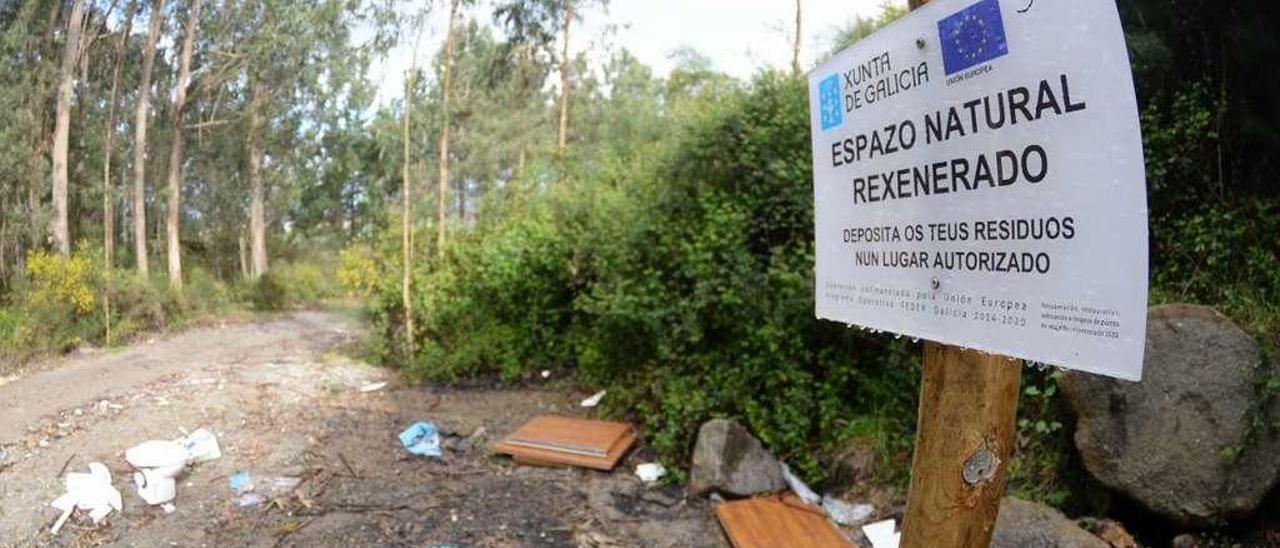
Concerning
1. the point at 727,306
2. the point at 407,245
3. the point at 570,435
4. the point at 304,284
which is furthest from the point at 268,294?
the point at 727,306

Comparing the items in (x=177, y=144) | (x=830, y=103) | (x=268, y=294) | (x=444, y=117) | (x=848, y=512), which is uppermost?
(x=177, y=144)

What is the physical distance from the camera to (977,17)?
116 cm

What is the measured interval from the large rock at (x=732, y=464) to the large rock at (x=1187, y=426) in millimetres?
1670

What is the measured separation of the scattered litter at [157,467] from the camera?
13.1 ft

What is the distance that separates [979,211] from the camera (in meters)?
1.17

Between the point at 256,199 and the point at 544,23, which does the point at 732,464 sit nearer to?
the point at 544,23

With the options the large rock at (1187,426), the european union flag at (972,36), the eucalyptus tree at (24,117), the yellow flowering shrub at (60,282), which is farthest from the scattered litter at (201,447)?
the eucalyptus tree at (24,117)

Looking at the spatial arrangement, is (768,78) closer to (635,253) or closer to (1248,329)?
(635,253)

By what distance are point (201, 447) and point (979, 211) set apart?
5246mm

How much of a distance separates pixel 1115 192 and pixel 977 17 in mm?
390

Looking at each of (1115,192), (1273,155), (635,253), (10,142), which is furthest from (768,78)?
(10,142)

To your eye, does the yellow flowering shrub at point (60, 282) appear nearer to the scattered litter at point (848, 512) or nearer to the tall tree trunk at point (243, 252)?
the tall tree trunk at point (243, 252)

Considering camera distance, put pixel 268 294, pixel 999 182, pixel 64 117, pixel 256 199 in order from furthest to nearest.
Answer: pixel 256 199 < pixel 268 294 < pixel 64 117 < pixel 999 182

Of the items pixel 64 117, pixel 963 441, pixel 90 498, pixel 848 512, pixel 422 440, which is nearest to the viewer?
pixel 963 441
